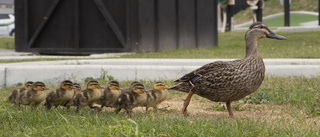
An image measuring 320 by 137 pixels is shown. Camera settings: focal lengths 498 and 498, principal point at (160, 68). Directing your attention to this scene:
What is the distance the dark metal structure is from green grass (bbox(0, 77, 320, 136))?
26.0ft

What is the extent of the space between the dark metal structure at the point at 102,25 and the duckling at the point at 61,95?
8.20 meters

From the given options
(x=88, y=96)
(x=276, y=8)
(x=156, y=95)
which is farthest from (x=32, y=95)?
(x=276, y=8)

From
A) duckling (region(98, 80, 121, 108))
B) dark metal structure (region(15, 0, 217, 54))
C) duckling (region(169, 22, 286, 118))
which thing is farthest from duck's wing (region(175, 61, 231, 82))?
dark metal structure (region(15, 0, 217, 54))

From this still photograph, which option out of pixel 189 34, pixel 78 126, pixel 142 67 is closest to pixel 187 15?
pixel 189 34

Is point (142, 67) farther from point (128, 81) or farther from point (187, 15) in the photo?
point (187, 15)

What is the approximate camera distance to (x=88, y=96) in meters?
5.95

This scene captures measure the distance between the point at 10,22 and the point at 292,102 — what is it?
138 feet

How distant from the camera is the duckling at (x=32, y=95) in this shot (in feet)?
20.2

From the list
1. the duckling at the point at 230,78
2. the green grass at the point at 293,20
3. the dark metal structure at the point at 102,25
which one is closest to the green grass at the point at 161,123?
the duckling at the point at 230,78

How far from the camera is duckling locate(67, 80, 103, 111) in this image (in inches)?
234

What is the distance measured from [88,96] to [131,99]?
0.54 meters

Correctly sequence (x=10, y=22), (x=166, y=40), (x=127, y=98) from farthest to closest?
1. (x=10, y=22)
2. (x=166, y=40)
3. (x=127, y=98)

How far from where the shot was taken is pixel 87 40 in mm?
15180

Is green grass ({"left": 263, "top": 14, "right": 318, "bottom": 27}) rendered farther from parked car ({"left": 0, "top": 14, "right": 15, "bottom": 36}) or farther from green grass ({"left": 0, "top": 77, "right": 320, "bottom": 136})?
green grass ({"left": 0, "top": 77, "right": 320, "bottom": 136})
